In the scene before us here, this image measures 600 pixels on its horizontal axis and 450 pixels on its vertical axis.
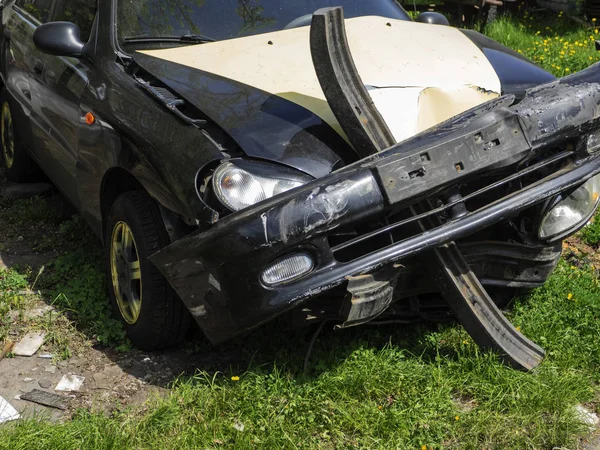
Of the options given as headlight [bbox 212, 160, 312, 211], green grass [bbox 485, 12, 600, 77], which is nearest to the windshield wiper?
headlight [bbox 212, 160, 312, 211]

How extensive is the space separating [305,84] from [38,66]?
1.94m

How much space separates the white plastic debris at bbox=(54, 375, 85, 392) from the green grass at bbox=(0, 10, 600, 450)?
26 cm

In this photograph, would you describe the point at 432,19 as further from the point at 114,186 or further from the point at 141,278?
the point at 141,278

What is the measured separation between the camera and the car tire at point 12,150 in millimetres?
5684

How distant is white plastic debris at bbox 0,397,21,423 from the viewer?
3221mm

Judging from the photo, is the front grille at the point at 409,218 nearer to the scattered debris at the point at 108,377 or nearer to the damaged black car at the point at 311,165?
the damaged black car at the point at 311,165

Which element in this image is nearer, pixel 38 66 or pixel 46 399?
pixel 46 399

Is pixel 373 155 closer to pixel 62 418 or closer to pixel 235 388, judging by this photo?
Answer: pixel 235 388

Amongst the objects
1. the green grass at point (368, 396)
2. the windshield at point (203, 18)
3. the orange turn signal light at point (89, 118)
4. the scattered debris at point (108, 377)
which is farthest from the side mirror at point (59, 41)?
the scattered debris at point (108, 377)

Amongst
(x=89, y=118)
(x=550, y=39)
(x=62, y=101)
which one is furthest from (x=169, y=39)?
(x=550, y=39)

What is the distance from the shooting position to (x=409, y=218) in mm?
2984

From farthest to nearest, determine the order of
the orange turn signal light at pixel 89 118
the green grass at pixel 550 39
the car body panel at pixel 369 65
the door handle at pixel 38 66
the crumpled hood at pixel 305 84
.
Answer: the green grass at pixel 550 39
the door handle at pixel 38 66
the orange turn signal light at pixel 89 118
the car body panel at pixel 369 65
the crumpled hood at pixel 305 84

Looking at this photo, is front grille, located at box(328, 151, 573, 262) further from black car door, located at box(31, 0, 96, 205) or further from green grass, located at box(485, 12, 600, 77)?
green grass, located at box(485, 12, 600, 77)

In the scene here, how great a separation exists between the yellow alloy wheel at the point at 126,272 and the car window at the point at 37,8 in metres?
1.89
